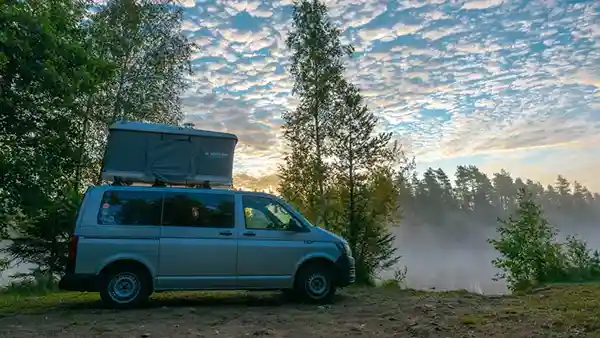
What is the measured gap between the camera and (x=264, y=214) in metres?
8.20

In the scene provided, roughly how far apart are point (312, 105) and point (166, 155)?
37.3 ft

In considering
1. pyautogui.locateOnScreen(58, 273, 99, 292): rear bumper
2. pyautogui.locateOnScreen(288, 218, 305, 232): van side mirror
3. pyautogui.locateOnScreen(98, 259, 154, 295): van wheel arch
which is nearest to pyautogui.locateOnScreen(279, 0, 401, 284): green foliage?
pyautogui.locateOnScreen(288, 218, 305, 232): van side mirror

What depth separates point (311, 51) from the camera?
1920 centimetres

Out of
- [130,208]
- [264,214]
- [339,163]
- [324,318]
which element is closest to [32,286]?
[130,208]

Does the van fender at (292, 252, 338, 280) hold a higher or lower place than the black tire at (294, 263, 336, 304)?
higher

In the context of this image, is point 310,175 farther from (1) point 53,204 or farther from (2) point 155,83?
(1) point 53,204

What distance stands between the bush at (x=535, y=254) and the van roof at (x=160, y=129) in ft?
26.0

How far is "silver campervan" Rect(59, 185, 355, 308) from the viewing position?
7.23 m

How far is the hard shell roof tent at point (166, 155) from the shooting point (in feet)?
25.6

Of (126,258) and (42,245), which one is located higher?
(42,245)

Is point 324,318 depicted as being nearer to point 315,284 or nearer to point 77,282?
point 315,284

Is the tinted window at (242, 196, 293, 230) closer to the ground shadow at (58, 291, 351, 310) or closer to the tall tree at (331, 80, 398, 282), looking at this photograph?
the ground shadow at (58, 291, 351, 310)

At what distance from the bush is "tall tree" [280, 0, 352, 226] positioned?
6632 mm

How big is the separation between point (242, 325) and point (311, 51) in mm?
14816
